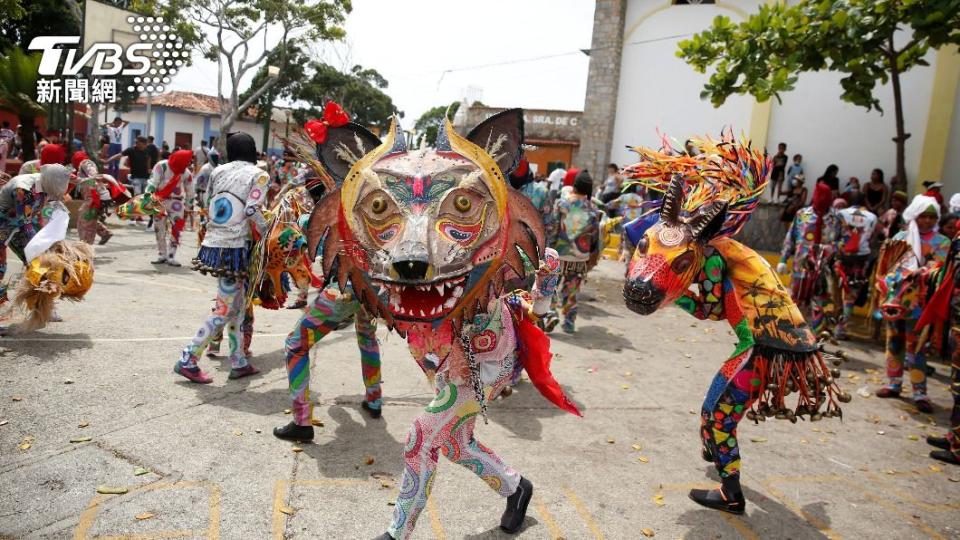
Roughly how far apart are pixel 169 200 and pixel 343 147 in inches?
329

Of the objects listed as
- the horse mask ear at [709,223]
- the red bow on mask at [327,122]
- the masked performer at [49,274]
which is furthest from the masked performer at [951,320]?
the masked performer at [49,274]

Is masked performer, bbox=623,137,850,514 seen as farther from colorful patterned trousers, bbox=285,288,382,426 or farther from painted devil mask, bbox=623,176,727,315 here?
colorful patterned trousers, bbox=285,288,382,426

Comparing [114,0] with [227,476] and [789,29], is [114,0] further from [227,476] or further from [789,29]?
[227,476]

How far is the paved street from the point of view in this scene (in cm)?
340

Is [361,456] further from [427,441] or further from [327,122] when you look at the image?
[327,122]

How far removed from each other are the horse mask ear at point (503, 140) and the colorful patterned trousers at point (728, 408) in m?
1.89

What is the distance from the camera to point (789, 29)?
27.8 ft

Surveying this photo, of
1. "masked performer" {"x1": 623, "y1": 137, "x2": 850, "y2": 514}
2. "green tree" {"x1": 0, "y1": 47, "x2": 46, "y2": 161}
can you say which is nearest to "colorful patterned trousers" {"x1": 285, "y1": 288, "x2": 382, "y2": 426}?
"masked performer" {"x1": 623, "y1": 137, "x2": 850, "y2": 514}

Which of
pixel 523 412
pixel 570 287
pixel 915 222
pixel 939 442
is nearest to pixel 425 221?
pixel 523 412

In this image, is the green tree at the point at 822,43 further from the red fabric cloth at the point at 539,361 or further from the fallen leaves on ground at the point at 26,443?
the fallen leaves on ground at the point at 26,443

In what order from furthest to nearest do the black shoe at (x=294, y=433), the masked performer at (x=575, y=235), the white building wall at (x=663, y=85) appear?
the white building wall at (x=663, y=85)
the masked performer at (x=575, y=235)
the black shoe at (x=294, y=433)

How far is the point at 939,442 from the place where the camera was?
16.9 feet

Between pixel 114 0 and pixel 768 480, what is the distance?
29052 millimetres

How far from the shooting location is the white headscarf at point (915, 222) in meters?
6.11
